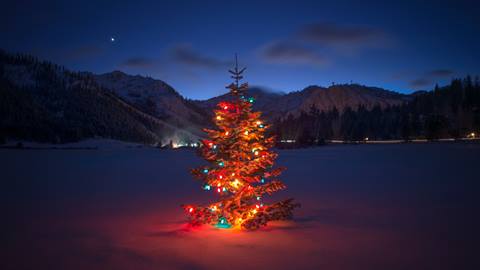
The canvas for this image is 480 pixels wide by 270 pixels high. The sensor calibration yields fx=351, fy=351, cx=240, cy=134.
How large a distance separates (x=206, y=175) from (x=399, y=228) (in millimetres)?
5501

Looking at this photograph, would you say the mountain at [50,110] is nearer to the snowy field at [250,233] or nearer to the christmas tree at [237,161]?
the snowy field at [250,233]

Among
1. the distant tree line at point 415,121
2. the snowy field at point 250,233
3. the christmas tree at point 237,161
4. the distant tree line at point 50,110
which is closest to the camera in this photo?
the snowy field at point 250,233

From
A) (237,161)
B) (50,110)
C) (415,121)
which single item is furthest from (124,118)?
(237,161)

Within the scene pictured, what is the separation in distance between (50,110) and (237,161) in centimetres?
16643

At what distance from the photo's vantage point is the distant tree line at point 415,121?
3199 inches

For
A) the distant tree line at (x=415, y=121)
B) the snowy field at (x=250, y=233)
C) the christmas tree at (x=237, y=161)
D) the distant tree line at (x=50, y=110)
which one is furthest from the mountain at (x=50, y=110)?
the christmas tree at (x=237, y=161)

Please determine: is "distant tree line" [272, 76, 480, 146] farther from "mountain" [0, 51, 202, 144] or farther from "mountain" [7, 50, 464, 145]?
"mountain" [0, 51, 202, 144]

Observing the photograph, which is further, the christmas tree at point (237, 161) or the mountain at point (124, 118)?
the mountain at point (124, 118)

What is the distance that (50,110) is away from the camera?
504ft

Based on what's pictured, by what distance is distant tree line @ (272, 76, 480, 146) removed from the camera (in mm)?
81250

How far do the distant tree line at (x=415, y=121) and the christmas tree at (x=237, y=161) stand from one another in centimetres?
6217

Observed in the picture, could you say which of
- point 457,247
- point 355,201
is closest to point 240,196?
point 457,247

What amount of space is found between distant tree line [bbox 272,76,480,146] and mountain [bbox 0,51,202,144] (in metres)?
80.5

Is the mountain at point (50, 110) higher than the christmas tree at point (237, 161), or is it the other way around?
the mountain at point (50, 110)
